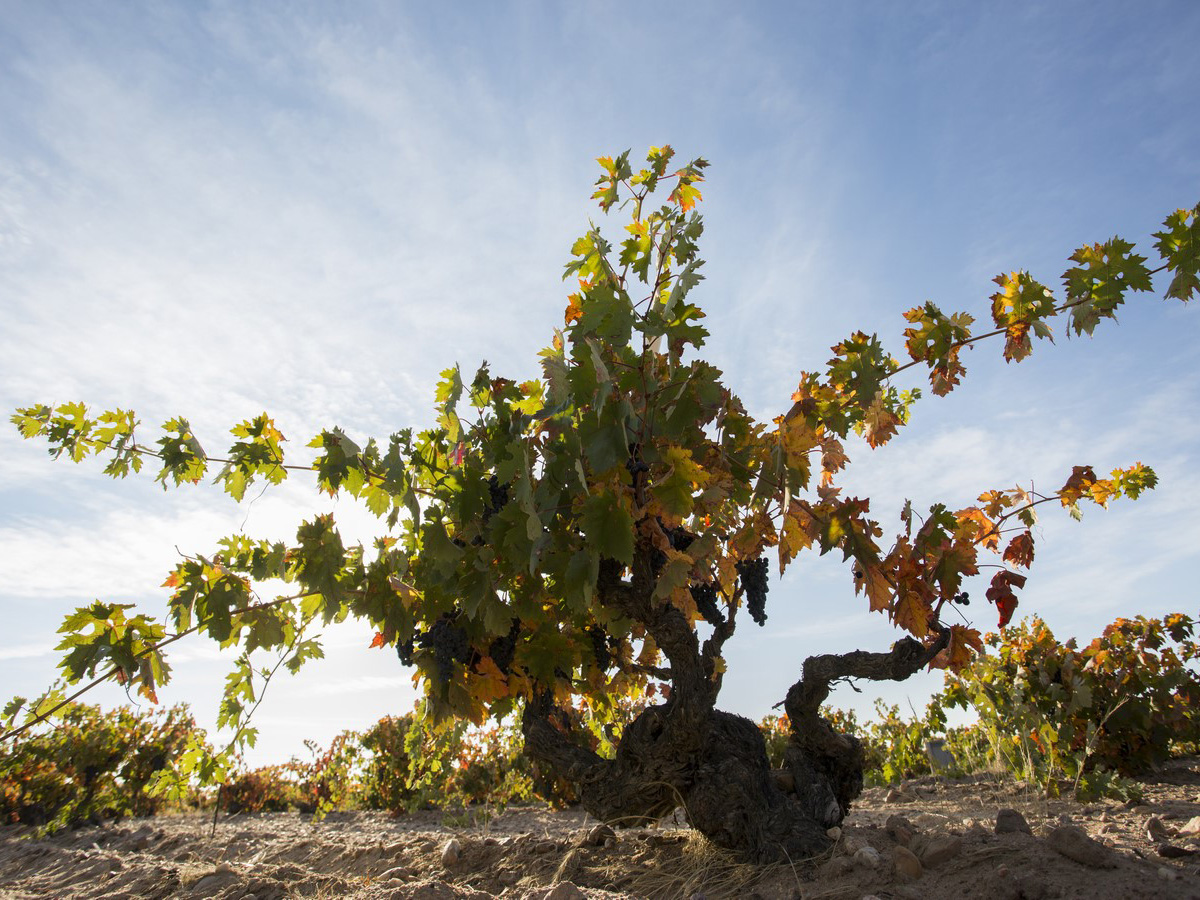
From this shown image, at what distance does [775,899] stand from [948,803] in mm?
3073

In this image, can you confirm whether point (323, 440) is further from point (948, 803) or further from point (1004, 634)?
point (1004, 634)

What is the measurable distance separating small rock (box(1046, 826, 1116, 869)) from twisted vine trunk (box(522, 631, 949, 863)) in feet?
2.24

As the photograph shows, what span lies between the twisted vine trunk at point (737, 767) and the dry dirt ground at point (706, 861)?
5.2 inches

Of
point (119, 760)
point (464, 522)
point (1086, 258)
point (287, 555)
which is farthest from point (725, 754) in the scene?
point (119, 760)

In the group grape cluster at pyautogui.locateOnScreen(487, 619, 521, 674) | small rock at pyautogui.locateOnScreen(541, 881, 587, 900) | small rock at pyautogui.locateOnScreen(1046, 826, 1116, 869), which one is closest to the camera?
small rock at pyautogui.locateOnScreen(1046, 826, 1116, 869)

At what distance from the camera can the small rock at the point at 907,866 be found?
2475 millimetres

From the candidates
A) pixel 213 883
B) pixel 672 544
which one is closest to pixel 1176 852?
pixel 672 544

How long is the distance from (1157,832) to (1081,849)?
2.91 ft

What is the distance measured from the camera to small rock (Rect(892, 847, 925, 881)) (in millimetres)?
2475

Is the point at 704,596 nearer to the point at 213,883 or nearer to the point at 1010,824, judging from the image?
the point at 1010,824

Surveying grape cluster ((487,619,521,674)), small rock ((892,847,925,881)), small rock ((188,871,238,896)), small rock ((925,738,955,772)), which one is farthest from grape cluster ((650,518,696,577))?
small rock ((925,738,955,772))

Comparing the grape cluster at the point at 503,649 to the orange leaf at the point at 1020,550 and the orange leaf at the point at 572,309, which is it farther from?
the orange leaf at the point at 1020,550

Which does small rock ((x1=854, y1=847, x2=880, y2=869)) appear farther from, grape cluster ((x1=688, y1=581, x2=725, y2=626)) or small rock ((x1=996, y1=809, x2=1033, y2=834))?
grape cluster ((x1=688, y1=581, x2=725, y2=626))

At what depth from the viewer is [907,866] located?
8.18 feet
